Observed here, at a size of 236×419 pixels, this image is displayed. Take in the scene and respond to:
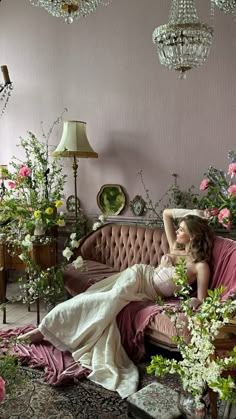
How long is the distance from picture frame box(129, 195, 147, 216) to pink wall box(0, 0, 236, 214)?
7 cm

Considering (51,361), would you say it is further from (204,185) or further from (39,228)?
(204,185)

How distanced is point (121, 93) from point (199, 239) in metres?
1.93

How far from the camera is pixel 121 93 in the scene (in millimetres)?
3867

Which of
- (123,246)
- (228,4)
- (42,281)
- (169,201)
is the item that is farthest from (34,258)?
(228,4)

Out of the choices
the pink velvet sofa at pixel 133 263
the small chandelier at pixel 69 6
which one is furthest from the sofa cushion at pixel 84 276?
the small chandelier at pixel 69 6

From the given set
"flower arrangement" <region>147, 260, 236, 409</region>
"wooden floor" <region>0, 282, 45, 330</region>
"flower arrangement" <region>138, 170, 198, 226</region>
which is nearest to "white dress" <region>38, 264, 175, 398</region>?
"wooden floor" <region>0, 282, 45, 330</region>

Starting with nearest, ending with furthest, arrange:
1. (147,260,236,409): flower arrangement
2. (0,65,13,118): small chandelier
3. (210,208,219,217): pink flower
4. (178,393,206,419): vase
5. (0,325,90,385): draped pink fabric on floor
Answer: (147,260,236,409): flower arrangement, (178,393,206,419): vase, (0,325,90,385): draped pink fabric on floor, (210,208,219,217): pink flower, (0,65,13,118): small chandelier

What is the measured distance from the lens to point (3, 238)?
353cm

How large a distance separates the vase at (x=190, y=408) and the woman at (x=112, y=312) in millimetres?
711

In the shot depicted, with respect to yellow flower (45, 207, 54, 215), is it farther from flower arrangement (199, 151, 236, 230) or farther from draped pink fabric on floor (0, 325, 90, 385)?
flower arrangement (199, 151, 236, 230)

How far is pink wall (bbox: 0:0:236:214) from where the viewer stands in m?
3.37

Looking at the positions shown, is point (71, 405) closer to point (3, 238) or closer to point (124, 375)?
point (124, 375)

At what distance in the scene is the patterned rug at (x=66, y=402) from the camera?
2.05 metres

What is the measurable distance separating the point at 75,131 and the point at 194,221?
165 centimetres
